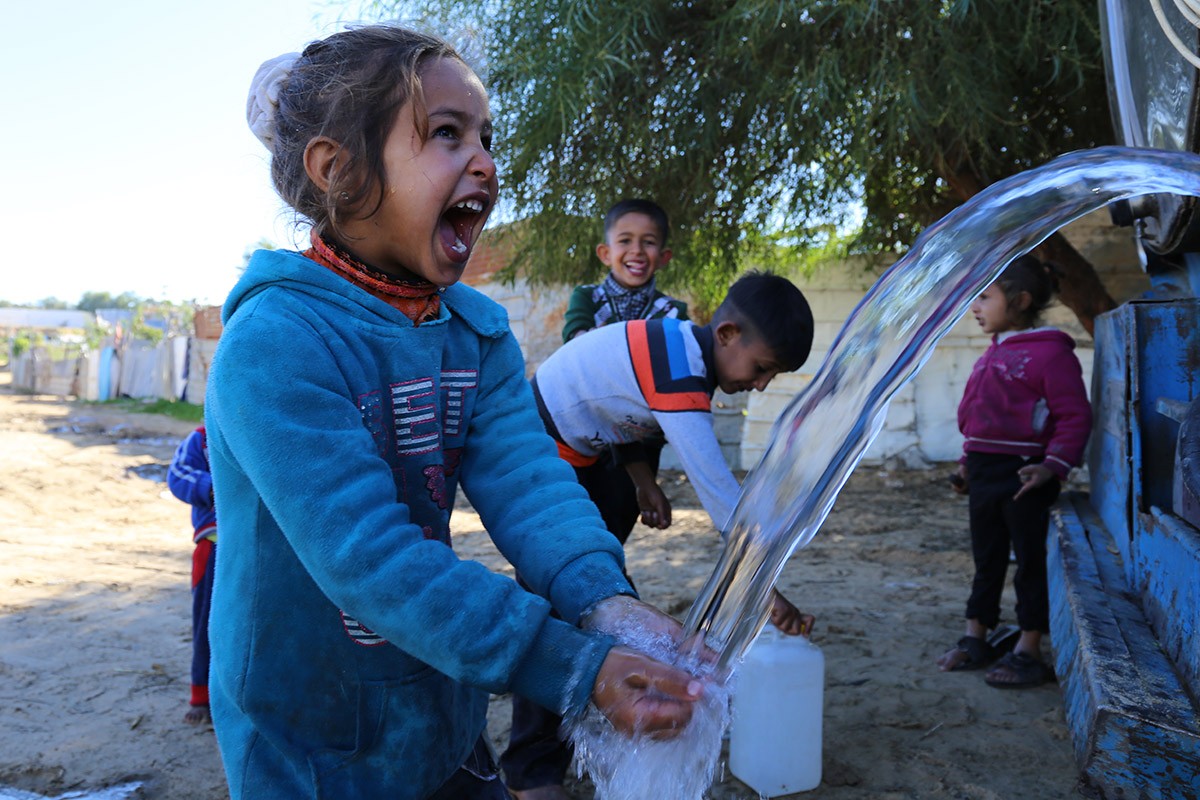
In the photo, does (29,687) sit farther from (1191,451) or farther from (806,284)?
(806,284)

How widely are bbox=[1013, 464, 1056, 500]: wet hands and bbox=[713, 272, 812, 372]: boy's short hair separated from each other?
139cm

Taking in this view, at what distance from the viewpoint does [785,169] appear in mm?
5609

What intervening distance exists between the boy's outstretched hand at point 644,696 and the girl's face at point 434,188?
570mm

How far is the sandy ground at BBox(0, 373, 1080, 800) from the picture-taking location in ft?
8.45

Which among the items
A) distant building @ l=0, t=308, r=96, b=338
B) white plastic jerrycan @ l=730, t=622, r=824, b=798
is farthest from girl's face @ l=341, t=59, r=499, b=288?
distant building @ l=0, t=308, r=96, b=338

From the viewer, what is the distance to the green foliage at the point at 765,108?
166 inches

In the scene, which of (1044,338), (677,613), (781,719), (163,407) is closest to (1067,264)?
(1044,338)

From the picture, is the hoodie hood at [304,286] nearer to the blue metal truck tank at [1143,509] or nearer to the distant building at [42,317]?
the blue metal truck tank at [1143,509]

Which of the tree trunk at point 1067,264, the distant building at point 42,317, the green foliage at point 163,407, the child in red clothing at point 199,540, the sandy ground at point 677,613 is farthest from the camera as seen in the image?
the distant building at point 42,317

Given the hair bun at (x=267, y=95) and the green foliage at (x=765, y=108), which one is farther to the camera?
the green foliage at (x=765, y=108)

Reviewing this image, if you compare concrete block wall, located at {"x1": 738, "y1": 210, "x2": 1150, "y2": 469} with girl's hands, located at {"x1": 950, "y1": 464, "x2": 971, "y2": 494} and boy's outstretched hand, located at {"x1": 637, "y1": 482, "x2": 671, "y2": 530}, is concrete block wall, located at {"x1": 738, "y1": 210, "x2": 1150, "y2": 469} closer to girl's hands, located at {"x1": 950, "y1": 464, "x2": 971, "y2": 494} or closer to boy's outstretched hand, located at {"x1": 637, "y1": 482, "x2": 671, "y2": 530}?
girl's hands, located at {"x1": 950, "y1": 464, "x2": 971, "y2": 494}

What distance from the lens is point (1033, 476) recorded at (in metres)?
3.27

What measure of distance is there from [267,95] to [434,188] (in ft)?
1.03

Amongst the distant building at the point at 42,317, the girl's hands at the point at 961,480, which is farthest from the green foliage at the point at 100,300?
the girl's hands at the point at 961,480
